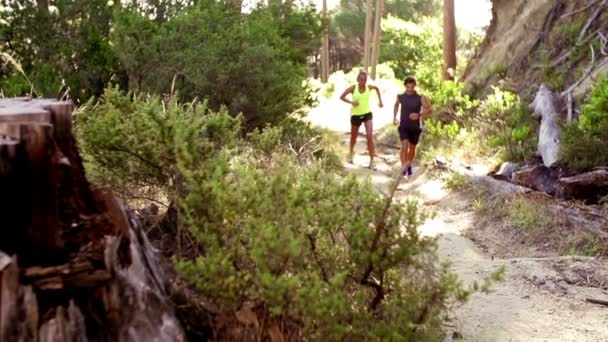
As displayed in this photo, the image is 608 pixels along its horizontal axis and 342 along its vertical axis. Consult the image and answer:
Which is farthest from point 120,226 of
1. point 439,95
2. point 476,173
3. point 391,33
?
point 391,33

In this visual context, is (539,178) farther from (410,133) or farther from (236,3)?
(236,3)

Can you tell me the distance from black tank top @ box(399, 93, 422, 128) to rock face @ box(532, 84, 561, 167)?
188cm

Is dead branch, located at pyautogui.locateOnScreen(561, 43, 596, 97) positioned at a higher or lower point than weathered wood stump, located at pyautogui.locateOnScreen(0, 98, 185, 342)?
higher

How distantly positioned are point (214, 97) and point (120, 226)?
7.57m

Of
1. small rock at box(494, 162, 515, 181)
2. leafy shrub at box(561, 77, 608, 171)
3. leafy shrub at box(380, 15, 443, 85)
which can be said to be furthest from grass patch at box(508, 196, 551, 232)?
leafy shrub at box(380, 15, 443, 85)

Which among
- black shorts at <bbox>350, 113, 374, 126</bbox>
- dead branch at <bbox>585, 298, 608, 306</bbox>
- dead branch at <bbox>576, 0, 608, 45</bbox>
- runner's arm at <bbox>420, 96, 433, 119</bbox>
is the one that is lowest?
dead branch at <bbox>585, 298, 608, 306</bbox>

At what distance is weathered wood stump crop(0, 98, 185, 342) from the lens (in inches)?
113

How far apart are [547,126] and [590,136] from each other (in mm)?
1372

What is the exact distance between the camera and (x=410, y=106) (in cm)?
1095

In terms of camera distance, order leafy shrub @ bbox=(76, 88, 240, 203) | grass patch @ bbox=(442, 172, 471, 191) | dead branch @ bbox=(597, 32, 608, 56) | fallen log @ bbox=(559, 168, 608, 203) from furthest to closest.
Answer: dead branch @ bbox=(597, 32, 608, 56), grass patch @ bbox=(442, 172, 471, 191), fallen log @ bbox=(559, 168, 608, 203), leafy shrub @ bbox=(76, 88, 240, 203)

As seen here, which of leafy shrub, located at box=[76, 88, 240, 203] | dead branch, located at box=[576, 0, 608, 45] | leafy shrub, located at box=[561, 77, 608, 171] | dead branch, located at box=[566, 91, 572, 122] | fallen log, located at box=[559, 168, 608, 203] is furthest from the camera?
dead branch, located at box=[576, 0, 608, 45]

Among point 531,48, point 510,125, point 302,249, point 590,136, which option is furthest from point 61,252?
point 531,48

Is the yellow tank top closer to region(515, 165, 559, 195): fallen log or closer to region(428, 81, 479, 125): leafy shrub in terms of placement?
region(515, 165, 559, 195): fallen log

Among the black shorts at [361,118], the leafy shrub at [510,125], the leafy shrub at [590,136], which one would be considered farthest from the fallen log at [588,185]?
the black shorts at [361,118]
